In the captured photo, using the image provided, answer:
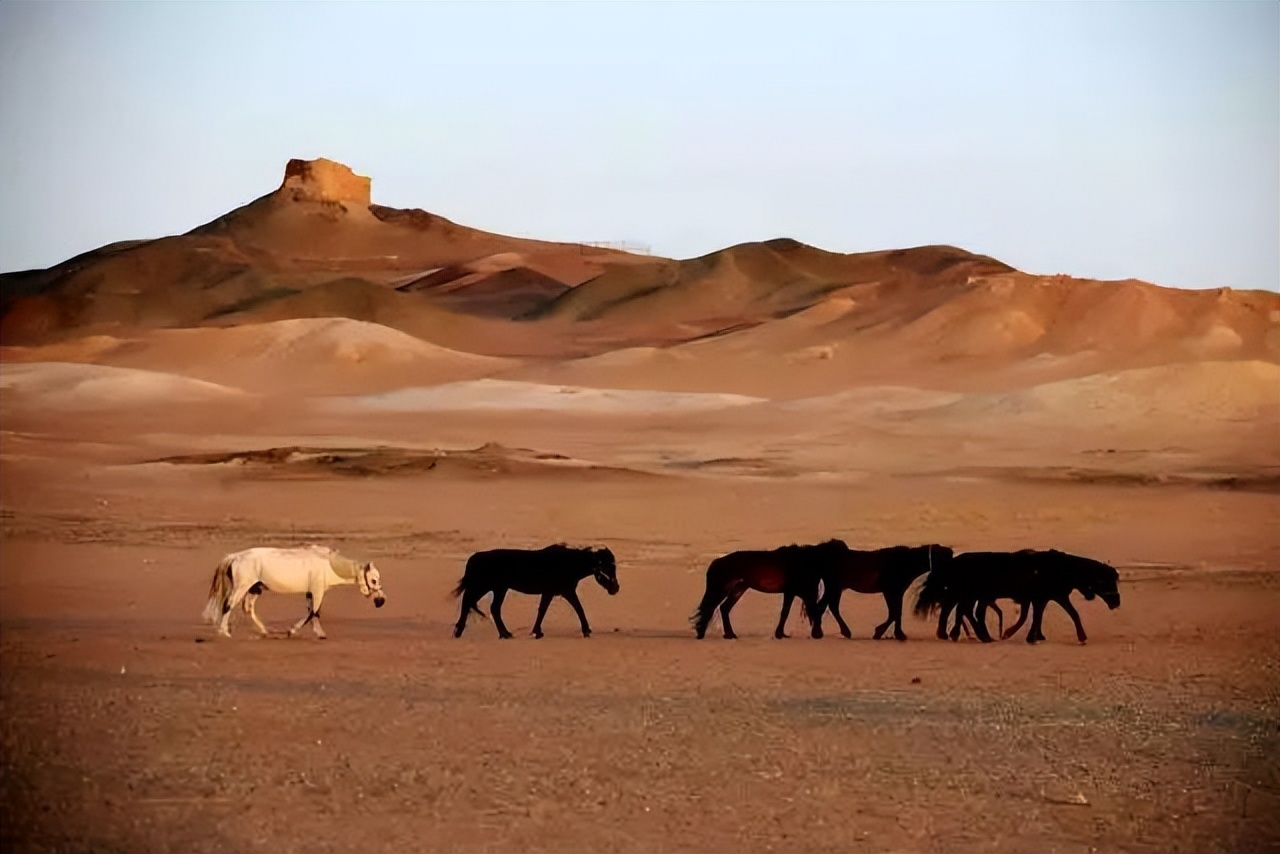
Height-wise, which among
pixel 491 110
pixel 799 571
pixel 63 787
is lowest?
pixel 63 787

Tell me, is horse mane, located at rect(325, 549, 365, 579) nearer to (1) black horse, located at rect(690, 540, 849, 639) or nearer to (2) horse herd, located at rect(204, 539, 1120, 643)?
(2) horse herd, located at rect(204, 539, 1120, 643)

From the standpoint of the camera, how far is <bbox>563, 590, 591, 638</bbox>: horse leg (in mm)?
6891

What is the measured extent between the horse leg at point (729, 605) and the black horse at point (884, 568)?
0.35m

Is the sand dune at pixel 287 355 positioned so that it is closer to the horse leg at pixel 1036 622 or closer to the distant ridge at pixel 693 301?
the distant ridge at pixel 693 301

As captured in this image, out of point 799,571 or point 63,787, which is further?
point 799,571

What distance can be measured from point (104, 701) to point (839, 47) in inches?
146

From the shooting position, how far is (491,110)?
700 centimetres

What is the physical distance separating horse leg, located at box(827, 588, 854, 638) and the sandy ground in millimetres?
105

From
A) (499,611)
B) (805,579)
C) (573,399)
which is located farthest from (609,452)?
(805,579)

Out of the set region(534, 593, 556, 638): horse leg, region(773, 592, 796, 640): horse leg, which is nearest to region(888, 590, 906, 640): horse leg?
region(773, 592, 796, 640): horse leg

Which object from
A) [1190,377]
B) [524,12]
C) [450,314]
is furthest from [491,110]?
[1190,377]

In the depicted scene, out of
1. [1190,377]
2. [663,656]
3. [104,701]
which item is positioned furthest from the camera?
[1190,377]

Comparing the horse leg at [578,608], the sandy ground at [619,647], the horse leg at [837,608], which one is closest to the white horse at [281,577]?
the sandy ground at [619,647]

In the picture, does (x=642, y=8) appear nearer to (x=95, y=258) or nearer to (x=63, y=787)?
(x=95, y=258)
